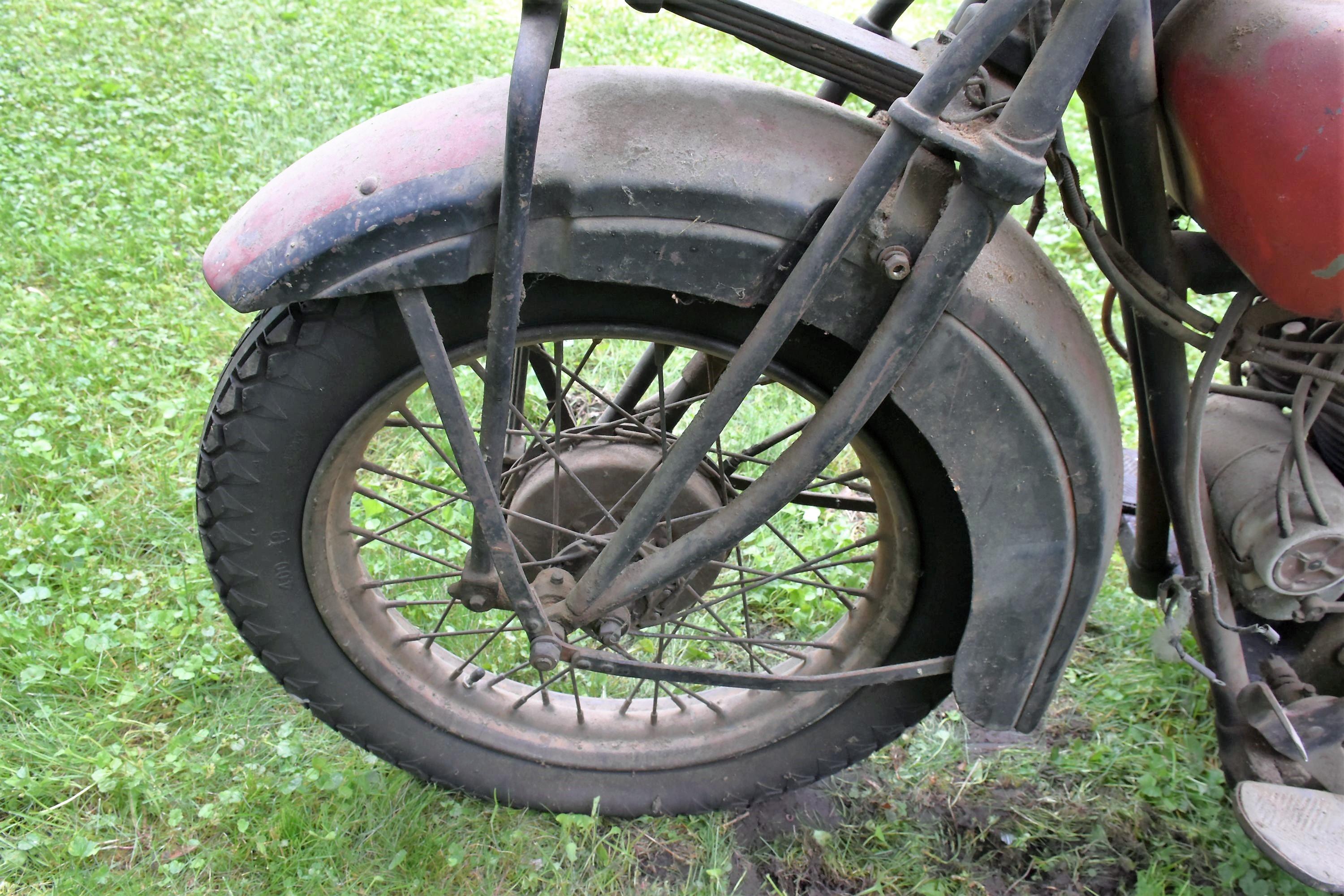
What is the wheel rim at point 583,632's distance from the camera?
140 centimetres

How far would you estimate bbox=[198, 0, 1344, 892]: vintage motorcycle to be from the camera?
110 cm

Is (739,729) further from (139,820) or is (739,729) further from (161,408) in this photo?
(161,408)

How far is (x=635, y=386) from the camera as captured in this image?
1.80 meters

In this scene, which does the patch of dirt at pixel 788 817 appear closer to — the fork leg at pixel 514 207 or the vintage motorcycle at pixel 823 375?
the vintage motorcycle at pixel 823 375

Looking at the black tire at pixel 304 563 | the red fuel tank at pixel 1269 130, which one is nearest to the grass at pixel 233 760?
the black tire at pixel 304 563

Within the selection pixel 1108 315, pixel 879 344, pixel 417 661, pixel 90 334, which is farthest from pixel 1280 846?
pixel 90 334

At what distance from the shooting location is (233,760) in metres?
1.86

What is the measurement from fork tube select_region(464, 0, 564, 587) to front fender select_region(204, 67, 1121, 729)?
0.22ft

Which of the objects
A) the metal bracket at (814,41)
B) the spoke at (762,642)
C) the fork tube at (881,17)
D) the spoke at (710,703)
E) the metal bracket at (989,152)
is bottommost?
the spoke at (710,703)

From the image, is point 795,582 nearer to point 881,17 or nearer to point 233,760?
point 881,17

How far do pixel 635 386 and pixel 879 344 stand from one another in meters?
0.75

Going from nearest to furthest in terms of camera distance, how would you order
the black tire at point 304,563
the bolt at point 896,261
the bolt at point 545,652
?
the bolt at point 896,261 → the black tire at point 304,563 → the bolt at point 545,652

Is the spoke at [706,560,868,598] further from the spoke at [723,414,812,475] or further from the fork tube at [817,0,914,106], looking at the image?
the fork tube at [817,0,914,106]

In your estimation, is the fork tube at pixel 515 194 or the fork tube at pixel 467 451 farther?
the fork tube at pixel 467 451
